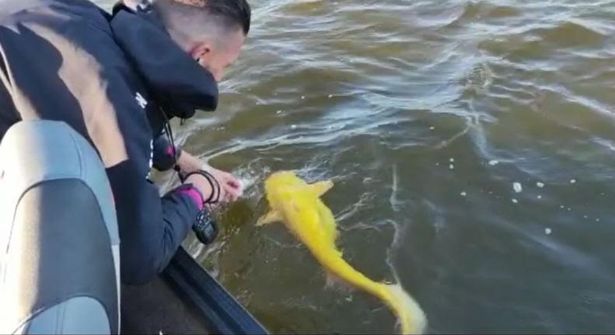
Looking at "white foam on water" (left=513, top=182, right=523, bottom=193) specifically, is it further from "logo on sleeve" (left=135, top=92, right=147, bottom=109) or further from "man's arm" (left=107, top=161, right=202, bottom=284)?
"logo on sleeve" (left=135, top=92, right=147, bottom=109)

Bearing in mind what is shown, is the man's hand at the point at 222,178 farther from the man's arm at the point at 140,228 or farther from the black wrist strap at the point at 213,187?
the man's arm at the point at 140,228

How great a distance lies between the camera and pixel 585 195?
4.61m

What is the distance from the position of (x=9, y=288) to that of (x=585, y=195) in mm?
3302

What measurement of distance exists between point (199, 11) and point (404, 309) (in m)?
1.63

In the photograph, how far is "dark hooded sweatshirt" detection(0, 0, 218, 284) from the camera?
2.82 metres

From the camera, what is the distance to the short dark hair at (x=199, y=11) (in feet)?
10.6

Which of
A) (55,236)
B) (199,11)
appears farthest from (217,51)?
(55,236)

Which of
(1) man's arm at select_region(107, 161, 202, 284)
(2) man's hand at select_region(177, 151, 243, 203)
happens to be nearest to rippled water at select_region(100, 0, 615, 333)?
(2) man's hand at select_region(177, 151, 243, 203)

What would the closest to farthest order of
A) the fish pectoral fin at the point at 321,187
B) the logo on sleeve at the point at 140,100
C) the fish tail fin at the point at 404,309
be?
1. the logo on sleeve at the point at 140,100
2. the fish tail fin at the point at 404,309
3. the fish pectoral fin at the point at 321,187

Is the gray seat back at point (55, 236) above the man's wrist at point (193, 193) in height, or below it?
above

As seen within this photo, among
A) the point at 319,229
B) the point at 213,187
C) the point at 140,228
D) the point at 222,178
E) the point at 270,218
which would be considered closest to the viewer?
the point at 140,228

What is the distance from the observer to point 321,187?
4.71 metres

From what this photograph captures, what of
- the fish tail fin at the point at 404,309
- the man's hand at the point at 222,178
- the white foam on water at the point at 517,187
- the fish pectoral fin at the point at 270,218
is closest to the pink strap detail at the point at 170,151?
the man's hand at the point at 222,178

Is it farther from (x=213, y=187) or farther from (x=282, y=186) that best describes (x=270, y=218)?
(x=213, y=187)
